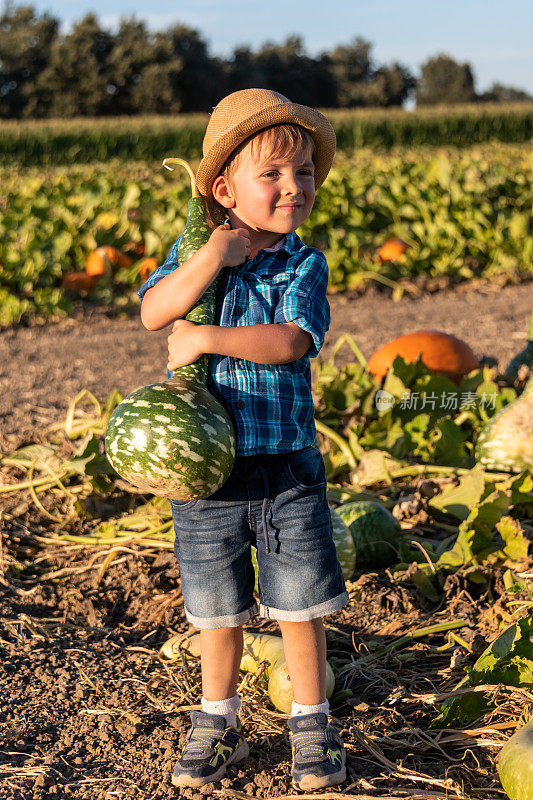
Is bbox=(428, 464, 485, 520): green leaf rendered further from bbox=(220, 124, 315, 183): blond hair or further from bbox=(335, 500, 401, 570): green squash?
bbox=(220, 124, 315, 183): blond hair

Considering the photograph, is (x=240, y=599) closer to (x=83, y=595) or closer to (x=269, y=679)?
(x=269, y=679)

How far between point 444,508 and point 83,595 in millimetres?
1421

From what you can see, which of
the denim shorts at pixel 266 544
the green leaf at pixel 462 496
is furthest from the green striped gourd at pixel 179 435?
the green leaf at pixel 462 496

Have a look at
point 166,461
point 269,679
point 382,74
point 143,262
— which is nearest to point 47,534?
point 269,679

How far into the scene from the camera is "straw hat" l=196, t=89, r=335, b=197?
200 cm

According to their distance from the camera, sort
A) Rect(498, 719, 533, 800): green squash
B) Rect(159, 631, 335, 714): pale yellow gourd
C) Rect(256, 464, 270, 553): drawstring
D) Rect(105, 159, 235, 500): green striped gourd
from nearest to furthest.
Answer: Rect(498, 719, 533, 800): green squash, Rect(105, 159, 235, 500): green striped gourd, Rect(256, 464, 270, 553): drawstring, Rect(159, 631, 335, 714): pale yellow gourd

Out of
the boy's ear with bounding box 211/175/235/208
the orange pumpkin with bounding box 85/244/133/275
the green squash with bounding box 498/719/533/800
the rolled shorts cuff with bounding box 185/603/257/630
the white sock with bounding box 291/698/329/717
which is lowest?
the white sock with bounding box 291/698/329/717

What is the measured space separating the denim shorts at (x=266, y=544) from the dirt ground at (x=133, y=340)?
2.83 metres

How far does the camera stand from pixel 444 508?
11.0 ft

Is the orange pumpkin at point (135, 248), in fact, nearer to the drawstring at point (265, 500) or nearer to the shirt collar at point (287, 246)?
the shirt collar at point (287, 246)

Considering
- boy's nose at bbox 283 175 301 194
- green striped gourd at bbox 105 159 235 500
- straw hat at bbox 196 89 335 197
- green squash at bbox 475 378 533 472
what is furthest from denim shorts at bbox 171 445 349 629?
green squash at bbox 475 378 533 472

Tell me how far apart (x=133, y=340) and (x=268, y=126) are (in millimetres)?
4840

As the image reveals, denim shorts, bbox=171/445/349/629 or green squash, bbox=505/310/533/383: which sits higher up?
denim shorts, bbox=171/445/349/629

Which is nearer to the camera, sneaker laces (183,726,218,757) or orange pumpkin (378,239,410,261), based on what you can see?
sneaker laces (183,726,218,757)
